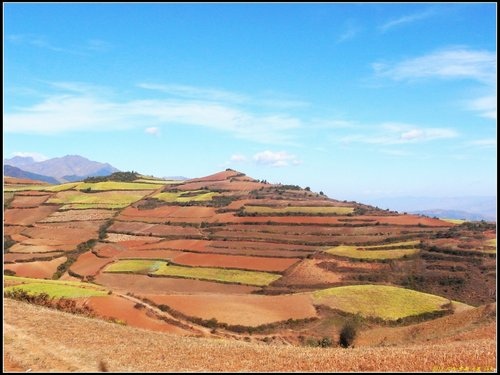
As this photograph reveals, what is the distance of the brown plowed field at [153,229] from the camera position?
111 meters

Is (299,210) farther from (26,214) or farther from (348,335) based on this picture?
(26,214)

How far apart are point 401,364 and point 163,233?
92473 mm

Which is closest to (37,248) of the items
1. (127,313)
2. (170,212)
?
(170,212)

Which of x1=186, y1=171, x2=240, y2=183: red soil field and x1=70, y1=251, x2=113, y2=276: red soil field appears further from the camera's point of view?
x1=186, y1=171, x2=240, y2=183: red soil field

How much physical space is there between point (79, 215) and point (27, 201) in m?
28.0

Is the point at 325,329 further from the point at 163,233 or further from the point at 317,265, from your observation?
the point at 163,233

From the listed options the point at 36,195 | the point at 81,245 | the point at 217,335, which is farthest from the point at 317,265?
the point at 36,195

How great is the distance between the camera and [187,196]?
482 feet

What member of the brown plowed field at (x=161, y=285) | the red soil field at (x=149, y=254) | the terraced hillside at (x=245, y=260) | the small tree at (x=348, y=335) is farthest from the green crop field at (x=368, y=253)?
the small tree at (x=348, y=335)

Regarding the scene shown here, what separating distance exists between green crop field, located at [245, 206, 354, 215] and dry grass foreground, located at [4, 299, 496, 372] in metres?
87.0

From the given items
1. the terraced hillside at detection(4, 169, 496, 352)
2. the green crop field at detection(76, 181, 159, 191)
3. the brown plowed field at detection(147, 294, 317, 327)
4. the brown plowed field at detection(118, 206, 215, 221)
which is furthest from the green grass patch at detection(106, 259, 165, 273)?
the green crop field at detection(76, 181, 159, 191)

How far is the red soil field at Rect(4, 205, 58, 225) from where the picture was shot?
428ft

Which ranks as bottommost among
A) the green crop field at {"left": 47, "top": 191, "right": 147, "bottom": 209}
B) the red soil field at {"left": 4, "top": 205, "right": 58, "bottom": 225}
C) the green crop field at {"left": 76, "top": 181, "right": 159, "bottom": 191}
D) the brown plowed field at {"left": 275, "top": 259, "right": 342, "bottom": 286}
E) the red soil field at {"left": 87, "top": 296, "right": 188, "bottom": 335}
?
the red soil field at {"left": 87, "top": 296, "right": 188, "bottom": 335}

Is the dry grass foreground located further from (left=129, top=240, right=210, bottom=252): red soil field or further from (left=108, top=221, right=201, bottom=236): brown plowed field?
(left=108, top=221, right=201, bottom=236): brown plowed field
